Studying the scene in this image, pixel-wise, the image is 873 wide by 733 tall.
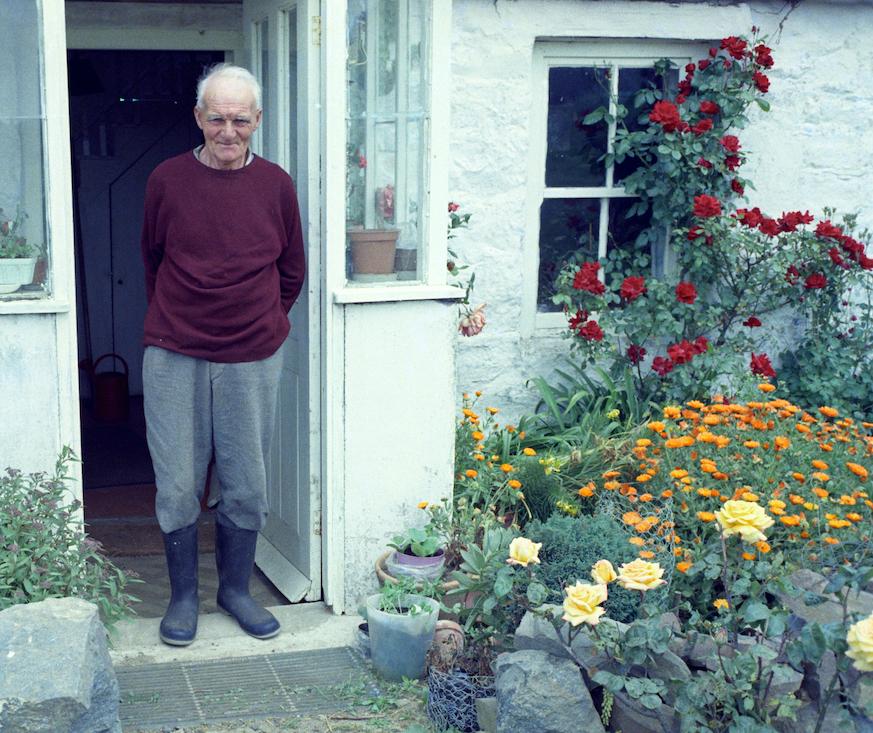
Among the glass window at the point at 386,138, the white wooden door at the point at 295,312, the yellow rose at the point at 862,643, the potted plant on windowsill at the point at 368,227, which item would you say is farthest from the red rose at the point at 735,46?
the yellow rose at the point at 862,643

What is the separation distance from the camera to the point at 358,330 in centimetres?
492

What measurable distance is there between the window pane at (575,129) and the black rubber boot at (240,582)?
9.38ft

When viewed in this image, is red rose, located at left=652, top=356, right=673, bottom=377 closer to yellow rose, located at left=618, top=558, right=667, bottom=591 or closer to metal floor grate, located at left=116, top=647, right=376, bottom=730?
metal floor grate, located at left=116, top=647, right=376, bottom=730

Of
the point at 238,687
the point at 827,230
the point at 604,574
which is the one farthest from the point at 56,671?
the point at 827,230

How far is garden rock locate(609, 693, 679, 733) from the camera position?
3.69 metres

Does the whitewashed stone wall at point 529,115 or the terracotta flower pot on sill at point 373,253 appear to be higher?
the whitewashed stone wall at point 529,115

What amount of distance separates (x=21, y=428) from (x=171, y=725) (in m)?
1.23

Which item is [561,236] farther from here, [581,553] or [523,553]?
[523,553]

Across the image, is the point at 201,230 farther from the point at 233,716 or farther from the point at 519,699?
the point at 519,699

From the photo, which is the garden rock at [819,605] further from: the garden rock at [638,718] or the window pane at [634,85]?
the window pane at [634,85]

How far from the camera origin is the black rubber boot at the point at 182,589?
4715 millimetres

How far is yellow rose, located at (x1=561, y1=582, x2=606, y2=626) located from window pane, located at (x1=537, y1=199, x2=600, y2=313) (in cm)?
338

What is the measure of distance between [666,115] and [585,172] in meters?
0.60

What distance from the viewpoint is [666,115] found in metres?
6.37
